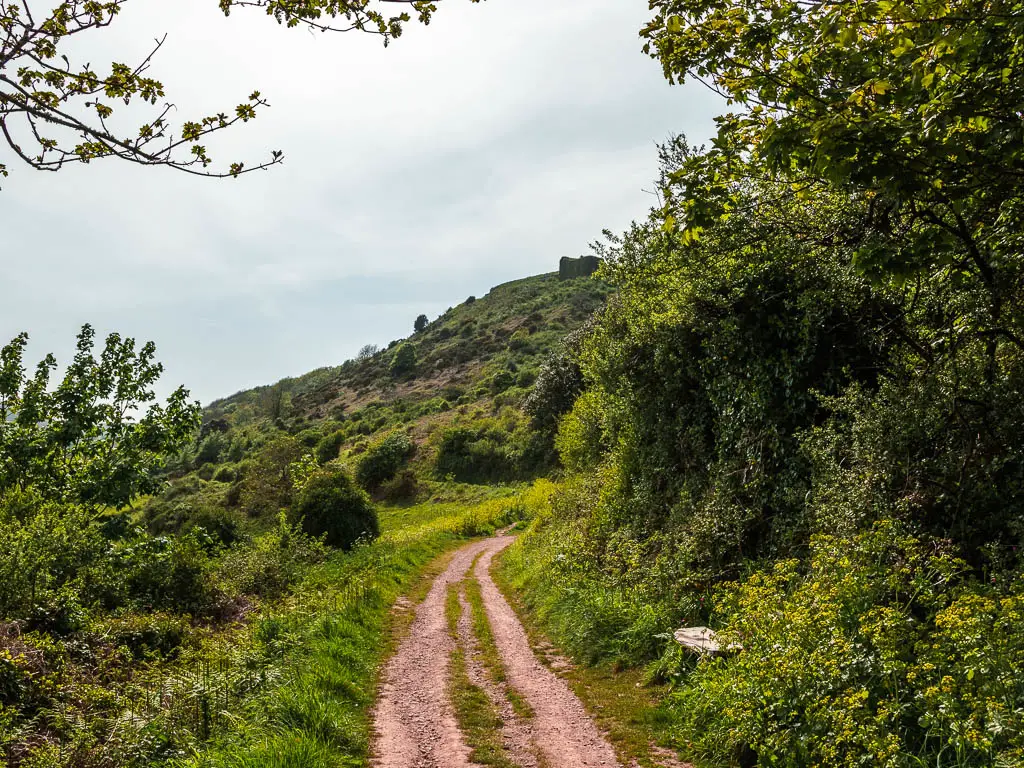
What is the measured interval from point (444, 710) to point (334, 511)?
798 inches

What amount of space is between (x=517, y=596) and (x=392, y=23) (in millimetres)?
13718

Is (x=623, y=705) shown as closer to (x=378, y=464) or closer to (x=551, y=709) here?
(x=551, y=709)

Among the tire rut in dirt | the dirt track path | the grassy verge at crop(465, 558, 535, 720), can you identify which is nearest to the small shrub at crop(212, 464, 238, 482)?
the grassy verge at crop(465, 558, 535, 720)

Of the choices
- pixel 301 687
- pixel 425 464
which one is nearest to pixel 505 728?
pixel 301 687

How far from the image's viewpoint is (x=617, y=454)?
15508 mm

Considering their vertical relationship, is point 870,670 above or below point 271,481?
below

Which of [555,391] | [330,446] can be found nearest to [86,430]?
[555,391]

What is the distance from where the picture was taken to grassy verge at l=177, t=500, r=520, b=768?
610 cm

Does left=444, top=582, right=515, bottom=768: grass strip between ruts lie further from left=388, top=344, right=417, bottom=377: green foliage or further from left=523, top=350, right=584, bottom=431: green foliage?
left=388, top=344, right=417, bottom=377: green foliage

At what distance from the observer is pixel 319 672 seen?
334 inches

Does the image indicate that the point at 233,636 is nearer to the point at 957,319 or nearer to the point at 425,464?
the point at 957,319

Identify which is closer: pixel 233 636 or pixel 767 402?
pixel 767 402

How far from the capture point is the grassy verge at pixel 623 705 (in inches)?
258

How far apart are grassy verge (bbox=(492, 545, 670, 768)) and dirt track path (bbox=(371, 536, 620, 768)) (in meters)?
0.14
